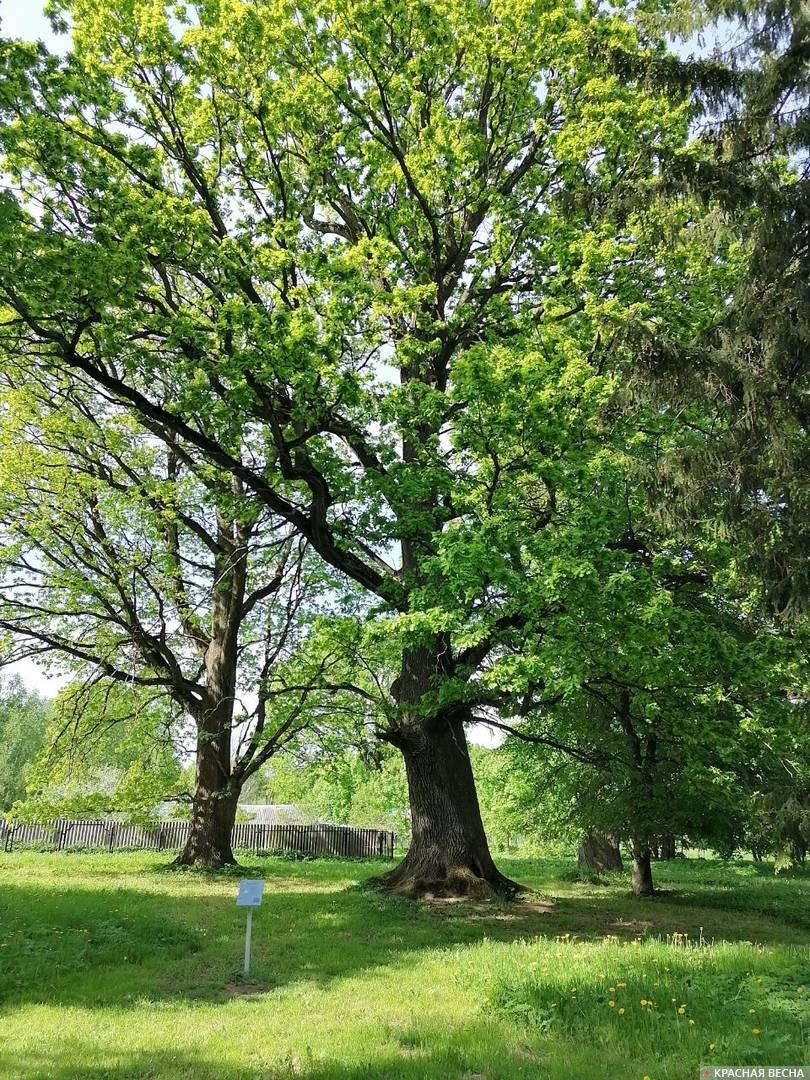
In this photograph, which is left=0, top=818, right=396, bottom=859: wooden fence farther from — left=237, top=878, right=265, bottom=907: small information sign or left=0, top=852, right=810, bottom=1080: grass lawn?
left=237, top=878, right=265, bottom=907: small information sign

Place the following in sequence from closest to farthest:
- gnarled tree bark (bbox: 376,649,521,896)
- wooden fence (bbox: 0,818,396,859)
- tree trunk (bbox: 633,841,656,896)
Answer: gnarled tree bark (bbox: 376,649,521,896) < tree trunk (bbox: 633,841,656,896) < wooden fence (bbox: 0,818,396,859)

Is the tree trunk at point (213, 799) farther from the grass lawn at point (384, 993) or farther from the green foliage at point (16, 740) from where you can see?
the green foliage at point (16, 740)

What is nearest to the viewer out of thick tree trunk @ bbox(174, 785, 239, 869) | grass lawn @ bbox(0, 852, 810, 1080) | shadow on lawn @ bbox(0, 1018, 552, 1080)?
shadow on lawn @ bbox(0, 1018, 552, 1080)

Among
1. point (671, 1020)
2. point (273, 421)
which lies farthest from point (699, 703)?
point (273, 421)

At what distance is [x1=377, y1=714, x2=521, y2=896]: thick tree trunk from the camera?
12.8 meters

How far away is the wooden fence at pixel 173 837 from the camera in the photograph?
2700cm

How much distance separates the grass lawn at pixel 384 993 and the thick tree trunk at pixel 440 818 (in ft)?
3.24

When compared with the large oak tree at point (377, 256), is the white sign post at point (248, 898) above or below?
below

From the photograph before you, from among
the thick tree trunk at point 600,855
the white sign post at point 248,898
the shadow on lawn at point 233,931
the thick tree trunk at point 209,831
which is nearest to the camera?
the shadow on lawn at point 233,931

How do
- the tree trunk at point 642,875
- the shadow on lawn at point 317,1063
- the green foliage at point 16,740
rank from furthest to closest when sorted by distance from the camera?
the green foliage at point 16,740, the tree trunk at point 642,875, the shadow on lawn at point 317,1063

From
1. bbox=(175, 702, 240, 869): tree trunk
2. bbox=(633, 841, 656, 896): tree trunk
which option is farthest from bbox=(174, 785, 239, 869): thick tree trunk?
bbox=(633, 841, 656, 896): tree trunk

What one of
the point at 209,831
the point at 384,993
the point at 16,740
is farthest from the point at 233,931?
the point at 16,740

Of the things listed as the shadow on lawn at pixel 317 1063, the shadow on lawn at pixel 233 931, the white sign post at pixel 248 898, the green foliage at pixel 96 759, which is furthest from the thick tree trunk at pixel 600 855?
the shadow on lawn at pixel 317 1063

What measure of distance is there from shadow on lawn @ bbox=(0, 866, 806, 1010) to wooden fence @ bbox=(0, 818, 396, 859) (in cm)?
1423
